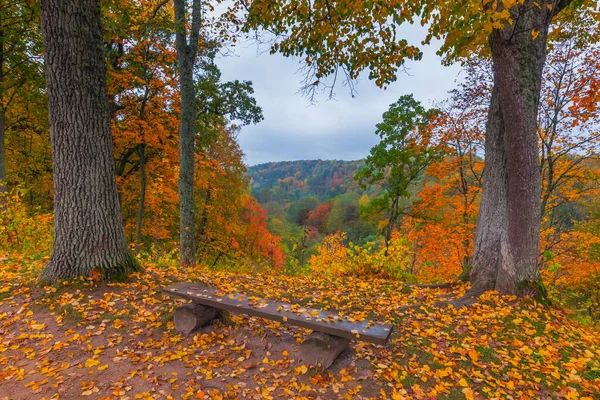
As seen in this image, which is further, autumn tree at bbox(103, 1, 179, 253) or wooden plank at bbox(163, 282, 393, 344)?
autumn tree at bbox(103, 1, 179, 253)

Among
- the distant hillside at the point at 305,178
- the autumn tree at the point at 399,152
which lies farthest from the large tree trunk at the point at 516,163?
the distant hillside at the point at 305,178

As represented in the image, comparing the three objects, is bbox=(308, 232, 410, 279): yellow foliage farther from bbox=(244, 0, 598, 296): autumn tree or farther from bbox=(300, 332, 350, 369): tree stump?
bbox=(300, 332, 350, 369): tree stump

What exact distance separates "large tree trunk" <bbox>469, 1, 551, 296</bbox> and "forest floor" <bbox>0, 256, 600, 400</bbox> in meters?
0.46

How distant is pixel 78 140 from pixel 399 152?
1179cm

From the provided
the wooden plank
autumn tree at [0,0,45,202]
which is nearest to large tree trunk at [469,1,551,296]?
the wooden plank

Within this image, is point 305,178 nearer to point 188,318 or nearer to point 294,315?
point 188,318

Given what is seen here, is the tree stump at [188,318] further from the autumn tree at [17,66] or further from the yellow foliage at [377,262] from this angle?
the autumn tree at [17,66]

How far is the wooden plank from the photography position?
8.67 ft

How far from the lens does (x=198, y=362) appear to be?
9.32 ft

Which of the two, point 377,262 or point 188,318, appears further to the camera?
point 377,262

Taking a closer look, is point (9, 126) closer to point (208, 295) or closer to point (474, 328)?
point (208, 295)

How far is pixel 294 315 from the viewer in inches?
116

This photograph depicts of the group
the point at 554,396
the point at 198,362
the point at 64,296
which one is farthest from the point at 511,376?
the point at 64,296

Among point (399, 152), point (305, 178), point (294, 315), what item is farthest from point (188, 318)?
point (305, 178)
